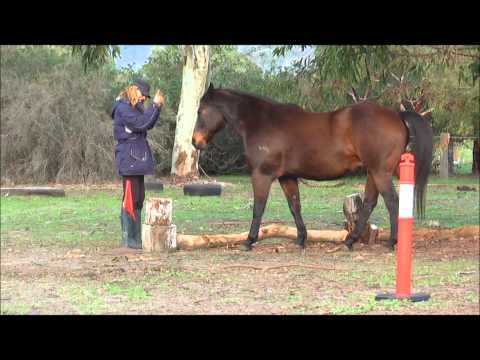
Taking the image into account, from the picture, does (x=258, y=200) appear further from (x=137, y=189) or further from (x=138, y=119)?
(x=138, y=119)

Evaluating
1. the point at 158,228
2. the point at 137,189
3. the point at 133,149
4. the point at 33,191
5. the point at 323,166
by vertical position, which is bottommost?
the point at 158,228

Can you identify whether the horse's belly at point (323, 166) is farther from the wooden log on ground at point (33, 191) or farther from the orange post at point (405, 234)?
the wooden log on ground at point (33, 191)

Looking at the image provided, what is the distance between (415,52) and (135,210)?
4971 mm

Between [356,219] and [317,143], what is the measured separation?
1091mm

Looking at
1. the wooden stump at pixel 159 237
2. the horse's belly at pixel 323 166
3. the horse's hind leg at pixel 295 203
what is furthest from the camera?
the horse's hind leg at pixel 295 203

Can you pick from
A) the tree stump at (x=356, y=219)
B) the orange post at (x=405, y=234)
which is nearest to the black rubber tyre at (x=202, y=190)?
the tree stump at (x=356, y=219)

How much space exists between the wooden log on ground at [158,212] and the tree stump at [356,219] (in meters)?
2.29

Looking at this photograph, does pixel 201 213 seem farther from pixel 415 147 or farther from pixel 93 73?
pixel 93 73

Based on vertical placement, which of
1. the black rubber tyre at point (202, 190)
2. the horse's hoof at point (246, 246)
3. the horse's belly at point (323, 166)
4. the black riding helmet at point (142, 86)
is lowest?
the horse's hoof at point (246, 246)

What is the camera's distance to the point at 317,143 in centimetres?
955

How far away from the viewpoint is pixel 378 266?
26.9ft

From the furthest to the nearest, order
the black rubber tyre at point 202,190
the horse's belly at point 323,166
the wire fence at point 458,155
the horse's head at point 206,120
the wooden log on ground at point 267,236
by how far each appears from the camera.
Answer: the wire fence at point 458,155 < the black rubber tyre at point 202,190 < the horse's head at point 206,120 < the horse's belly at point 323,166 < the wooden log on ground at point 267,236

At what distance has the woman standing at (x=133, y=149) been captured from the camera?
9266 mm

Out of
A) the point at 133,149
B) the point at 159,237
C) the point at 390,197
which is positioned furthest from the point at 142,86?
the point at 390,197
